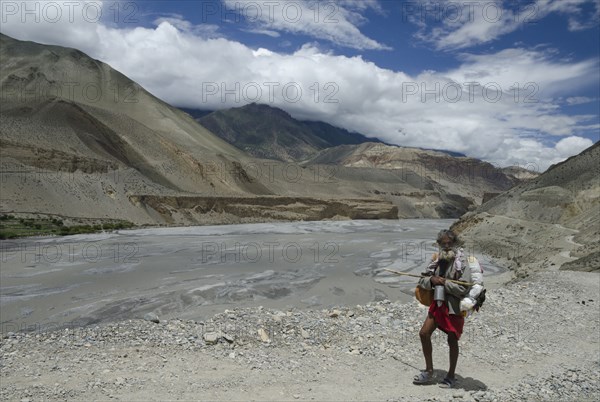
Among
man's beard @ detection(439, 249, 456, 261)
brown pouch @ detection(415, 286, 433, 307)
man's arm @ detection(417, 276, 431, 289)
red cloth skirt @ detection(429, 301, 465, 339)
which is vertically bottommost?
red cloth skirt @ detection(429, 301, 465, 339)

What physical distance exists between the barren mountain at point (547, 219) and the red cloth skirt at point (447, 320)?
15179 mm

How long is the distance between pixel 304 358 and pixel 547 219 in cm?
3023

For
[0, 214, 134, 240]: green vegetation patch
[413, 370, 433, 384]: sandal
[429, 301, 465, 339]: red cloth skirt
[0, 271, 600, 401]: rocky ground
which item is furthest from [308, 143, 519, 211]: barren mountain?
[429, 301, 465, 339]: red cloth skirt

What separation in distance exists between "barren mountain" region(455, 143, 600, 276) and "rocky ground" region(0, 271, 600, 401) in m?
11.7

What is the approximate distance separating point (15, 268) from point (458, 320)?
64.3 feet

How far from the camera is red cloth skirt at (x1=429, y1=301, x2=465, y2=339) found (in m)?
6.22

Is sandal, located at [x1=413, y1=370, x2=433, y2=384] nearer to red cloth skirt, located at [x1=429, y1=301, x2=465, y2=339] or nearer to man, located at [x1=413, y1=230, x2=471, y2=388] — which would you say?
man, located at [x1=413, y1=230, x2=471, y2=388]

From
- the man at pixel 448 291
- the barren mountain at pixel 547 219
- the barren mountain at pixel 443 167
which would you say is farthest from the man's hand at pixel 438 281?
the barren mountain at pixel 443 167

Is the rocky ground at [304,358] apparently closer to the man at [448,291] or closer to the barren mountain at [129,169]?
the man at [448,291]

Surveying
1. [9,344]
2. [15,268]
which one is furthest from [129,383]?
[15,268]

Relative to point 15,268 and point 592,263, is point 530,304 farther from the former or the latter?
point 15,268

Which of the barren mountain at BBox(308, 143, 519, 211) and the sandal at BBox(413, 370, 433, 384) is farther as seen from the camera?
the barren mountain at BBox(308, 143, 519, 211)

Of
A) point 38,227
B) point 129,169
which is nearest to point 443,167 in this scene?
point 129,169

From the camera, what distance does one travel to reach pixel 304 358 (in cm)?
773
